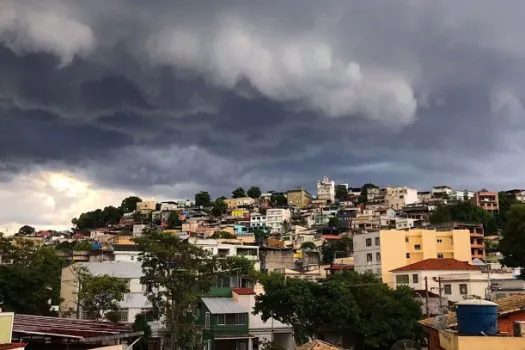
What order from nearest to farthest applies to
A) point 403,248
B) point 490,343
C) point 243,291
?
point 490,343
point 243,291
point 403,248

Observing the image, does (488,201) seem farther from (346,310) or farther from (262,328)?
(346,310)

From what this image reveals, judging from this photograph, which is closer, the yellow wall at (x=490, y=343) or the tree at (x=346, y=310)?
the yellow wall at (x=490, y=343)

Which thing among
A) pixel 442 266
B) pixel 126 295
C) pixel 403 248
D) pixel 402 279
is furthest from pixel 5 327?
pixel 403 248

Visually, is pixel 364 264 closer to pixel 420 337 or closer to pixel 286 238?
pixel 420 337

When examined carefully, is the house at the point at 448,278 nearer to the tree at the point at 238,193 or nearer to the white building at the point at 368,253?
the white building at the point at 368,253

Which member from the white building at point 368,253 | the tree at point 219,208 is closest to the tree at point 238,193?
the tree at point 219,208
